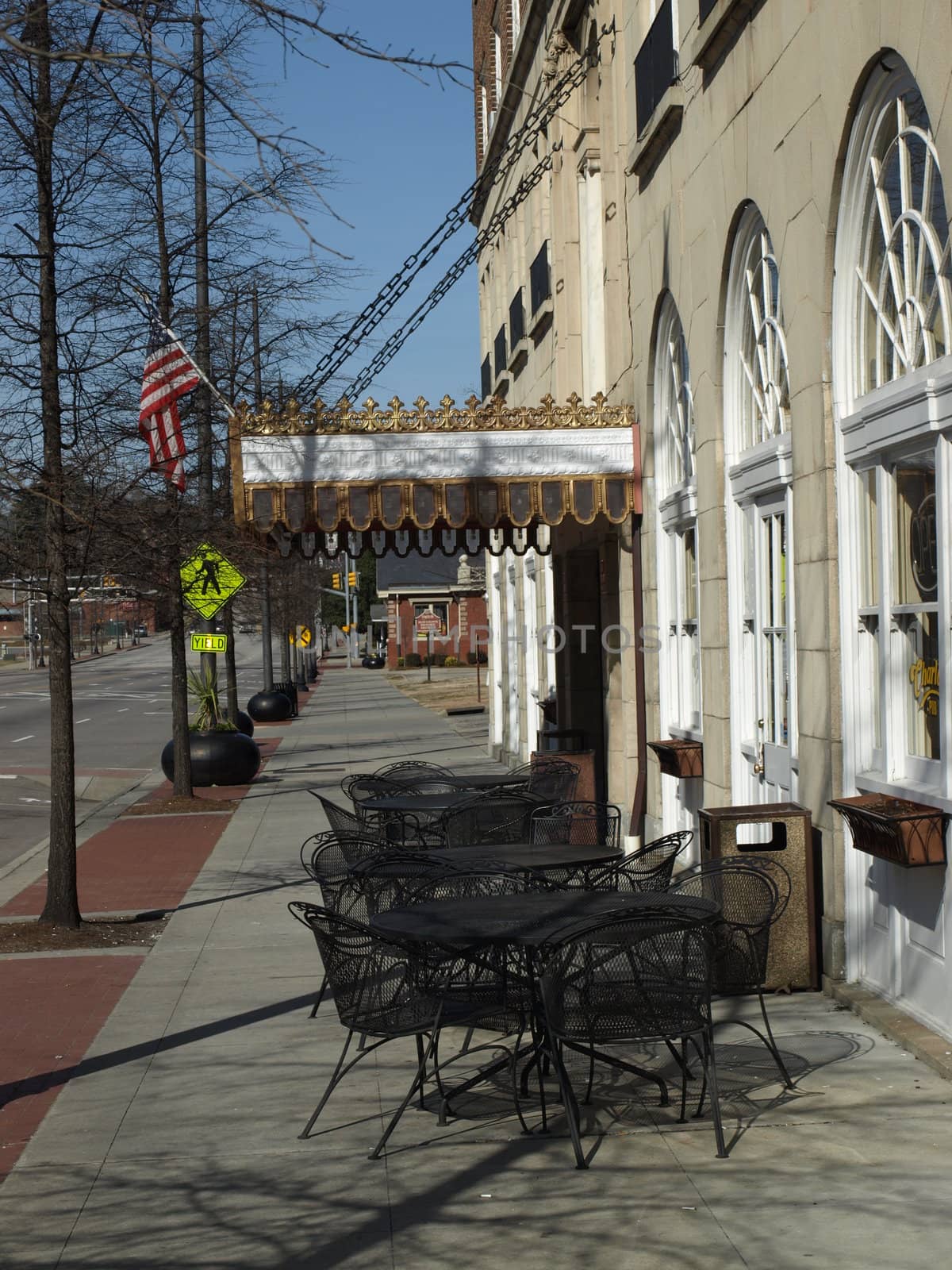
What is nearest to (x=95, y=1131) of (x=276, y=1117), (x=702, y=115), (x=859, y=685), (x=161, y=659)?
(x=276, y=1117)

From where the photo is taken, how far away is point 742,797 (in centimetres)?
992

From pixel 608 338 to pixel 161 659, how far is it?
91.8 meters

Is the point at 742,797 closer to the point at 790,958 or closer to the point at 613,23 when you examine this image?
the point at 790,958

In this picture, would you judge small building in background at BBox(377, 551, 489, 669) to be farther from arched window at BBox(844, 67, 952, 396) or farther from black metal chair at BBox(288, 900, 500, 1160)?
black metal chair at BBox(288, 900, 500, 1160)

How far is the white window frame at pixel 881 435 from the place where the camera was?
6.38 meters

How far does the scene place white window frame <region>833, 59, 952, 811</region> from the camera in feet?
20.9

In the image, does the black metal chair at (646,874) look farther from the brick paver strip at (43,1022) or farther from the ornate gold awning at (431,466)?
the ornate gold awning at (431,466)

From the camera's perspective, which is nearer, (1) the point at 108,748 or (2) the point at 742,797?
(2) the point at 742,797

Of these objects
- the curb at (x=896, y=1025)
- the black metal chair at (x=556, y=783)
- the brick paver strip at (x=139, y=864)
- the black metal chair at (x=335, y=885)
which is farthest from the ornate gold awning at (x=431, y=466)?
the curb at (x=896, y=1025)

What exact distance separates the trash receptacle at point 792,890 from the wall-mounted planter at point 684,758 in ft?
9.57

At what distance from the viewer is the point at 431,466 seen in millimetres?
12336

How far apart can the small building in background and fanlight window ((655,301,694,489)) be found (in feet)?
245

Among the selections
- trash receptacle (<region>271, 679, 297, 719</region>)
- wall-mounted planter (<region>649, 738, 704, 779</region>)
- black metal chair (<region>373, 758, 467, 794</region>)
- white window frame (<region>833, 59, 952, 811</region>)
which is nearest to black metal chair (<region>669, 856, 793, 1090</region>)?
white window frame (<region>833, 59, 952, 811</region>)

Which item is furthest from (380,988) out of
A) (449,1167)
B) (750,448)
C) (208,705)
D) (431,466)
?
(208,705)
